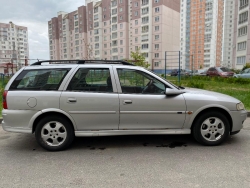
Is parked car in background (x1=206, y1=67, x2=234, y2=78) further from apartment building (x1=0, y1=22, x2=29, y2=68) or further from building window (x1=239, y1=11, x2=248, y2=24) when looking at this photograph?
apartment building (x1=0, y1=22, x2=29, y2=68)

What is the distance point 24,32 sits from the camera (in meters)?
105

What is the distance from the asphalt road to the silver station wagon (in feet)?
1.04

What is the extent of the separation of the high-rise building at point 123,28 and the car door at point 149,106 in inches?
1545

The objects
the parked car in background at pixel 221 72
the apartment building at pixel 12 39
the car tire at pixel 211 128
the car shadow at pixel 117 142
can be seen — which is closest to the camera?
the car tire at pixel 211 128

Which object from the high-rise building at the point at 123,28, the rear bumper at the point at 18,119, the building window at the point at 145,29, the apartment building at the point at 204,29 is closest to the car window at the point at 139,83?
the rear bumper at the point at 18,119

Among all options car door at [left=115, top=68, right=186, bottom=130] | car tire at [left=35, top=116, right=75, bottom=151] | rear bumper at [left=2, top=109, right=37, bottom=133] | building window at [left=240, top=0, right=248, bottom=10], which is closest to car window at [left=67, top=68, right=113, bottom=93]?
car door at [left=115, top=68, right=186, bottom=130]

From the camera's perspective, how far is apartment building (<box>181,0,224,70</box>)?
8646 centimetres

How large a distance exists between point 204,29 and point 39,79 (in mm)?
96773

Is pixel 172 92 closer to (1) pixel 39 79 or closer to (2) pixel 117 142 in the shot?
(2) pixel 117 142

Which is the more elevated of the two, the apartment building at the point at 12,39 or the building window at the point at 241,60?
the apartment building at the point at 12,39

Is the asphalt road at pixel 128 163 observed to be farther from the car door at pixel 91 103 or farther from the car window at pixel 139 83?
the car window at pixel 139 83

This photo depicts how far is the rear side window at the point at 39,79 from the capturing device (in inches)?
147

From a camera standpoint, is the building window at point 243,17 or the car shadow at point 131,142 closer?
the car shadow at point 131,142

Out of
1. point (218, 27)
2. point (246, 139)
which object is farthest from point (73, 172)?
point (218, 27)
